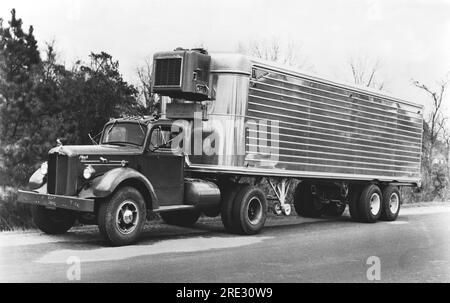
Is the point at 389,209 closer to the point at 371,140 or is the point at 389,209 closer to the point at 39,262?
the point at 371,140

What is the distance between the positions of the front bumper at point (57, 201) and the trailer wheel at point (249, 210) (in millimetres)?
3425

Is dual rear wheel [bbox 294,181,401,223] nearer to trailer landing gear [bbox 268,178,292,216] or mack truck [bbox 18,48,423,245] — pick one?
mack truck [bbox 18,48,423,245]

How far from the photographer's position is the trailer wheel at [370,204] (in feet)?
50.3

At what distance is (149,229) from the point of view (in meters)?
12.2

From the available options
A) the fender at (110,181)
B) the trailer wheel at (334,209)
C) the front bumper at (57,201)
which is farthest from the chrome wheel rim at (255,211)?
the trailer wheel at (334,209)

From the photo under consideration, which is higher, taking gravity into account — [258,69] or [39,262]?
[258,69]

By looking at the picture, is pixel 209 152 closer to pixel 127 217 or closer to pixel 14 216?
pixel 127 217

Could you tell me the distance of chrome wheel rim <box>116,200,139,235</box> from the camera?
31.5ft

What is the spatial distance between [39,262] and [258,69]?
5.98 meters

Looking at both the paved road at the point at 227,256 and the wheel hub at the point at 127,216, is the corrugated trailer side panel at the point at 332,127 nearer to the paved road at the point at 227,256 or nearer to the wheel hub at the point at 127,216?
the paved road at the point at 227,256

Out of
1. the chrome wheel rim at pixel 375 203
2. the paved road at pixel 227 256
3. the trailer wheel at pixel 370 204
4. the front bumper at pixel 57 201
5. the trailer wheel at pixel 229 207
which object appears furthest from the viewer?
the chrome wheel rim at pixel 375 203

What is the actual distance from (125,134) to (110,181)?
1807 mm
